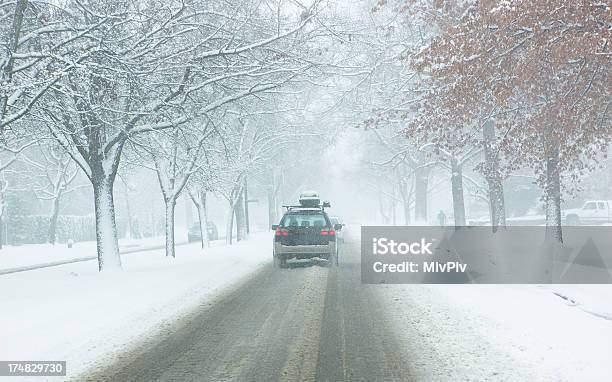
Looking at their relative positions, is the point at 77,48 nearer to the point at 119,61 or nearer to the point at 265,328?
the point at 119,61

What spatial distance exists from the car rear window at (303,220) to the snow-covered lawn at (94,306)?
185 cm

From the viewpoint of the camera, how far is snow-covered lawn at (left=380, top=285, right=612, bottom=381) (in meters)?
6.73

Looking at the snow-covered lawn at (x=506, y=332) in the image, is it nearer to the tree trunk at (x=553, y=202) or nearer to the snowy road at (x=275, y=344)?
the snowy road at (x=275, y=344)

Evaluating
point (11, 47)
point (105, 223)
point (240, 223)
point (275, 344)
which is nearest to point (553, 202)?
point (105, 223)

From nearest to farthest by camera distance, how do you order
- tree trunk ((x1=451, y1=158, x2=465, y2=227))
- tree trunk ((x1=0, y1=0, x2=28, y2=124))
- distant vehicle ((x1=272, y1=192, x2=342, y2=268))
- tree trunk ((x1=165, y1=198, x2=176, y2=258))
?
A: tree trunk ((x1=0, y1=0, x2=28, y2=124)), distant vehicle ((x1=272, y1=192, x2=342, y2=268)), tree trunk ((x1=165, y1=198, x2=176, y2=258)), tree trunk ((x1=451, y1=158, x2=465, y2=227))

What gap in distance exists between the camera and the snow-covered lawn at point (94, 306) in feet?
26.9

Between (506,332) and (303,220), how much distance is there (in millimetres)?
11409

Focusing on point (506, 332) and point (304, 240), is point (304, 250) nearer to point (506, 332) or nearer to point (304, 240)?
point (304, 240)

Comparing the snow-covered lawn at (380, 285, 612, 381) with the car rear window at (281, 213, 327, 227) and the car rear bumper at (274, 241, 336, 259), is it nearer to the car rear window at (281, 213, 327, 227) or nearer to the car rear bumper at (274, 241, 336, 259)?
the car rear bumper at (274, 241, 336, 259)

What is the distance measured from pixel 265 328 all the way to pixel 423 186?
1540 inches

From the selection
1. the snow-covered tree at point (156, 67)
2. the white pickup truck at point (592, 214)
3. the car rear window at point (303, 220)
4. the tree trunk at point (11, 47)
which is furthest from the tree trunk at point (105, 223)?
the white pickup truck at point (592, 214)

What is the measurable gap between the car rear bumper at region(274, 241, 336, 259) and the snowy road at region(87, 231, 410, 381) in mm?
5762

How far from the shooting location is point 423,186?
155 ft

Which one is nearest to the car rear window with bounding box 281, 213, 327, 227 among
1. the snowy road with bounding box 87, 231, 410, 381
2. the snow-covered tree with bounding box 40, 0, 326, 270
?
the snow-covered tree with bounding box 40, 0, 326, 270
